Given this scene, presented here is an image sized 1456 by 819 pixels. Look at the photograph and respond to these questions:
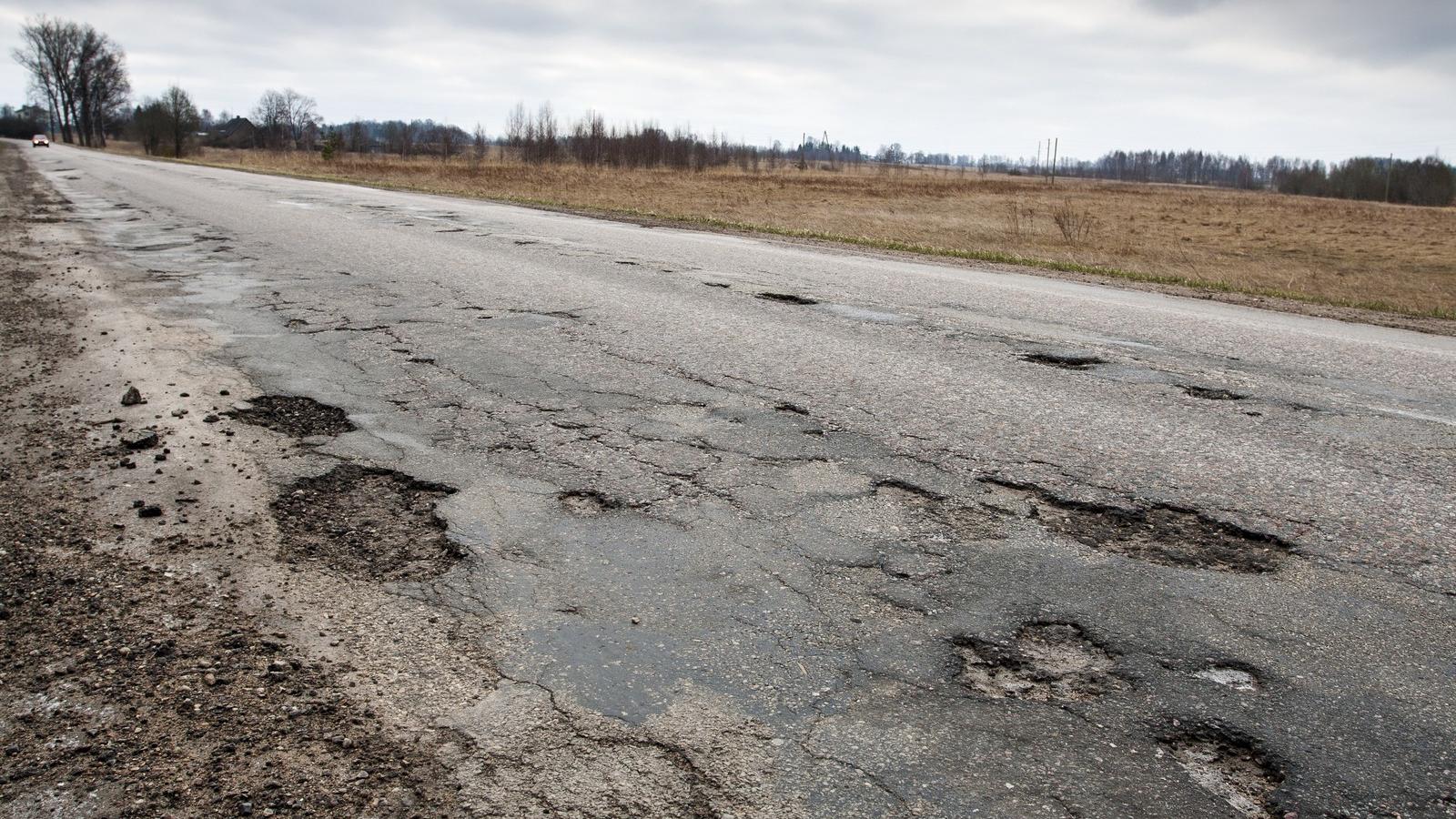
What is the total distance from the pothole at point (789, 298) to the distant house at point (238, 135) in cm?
10577

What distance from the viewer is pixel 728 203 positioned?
32750 mm

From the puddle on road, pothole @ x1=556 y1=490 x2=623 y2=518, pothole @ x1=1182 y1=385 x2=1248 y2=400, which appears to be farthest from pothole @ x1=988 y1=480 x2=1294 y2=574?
the puddle on road

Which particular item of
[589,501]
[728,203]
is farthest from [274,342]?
[728,203]

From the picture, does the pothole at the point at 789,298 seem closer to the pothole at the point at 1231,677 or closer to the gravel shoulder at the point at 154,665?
the gravel shoulder at the point at 154,665

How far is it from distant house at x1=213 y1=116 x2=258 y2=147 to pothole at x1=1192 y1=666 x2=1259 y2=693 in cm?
11156

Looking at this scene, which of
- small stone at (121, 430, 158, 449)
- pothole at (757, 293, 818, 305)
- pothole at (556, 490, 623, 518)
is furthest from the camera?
pothole at (757, 293, 818, 305)

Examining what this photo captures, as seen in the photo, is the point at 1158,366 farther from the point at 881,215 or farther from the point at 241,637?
the point at 881,215

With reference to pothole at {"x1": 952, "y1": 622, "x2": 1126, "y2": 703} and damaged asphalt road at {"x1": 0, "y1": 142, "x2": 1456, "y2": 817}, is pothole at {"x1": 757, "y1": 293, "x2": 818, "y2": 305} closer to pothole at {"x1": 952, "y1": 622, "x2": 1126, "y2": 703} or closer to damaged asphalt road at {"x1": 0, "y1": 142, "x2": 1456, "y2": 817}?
damaged asphalt road at {"x1": 0, "y1": 142, "x2": 1456, "y2": 817}

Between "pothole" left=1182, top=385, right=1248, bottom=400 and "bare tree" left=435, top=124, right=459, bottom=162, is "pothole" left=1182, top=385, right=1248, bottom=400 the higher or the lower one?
the lower one

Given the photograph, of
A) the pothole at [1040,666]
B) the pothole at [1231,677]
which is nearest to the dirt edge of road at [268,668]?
the pothole at [1040,666]

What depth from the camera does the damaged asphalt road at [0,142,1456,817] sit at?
2072mm

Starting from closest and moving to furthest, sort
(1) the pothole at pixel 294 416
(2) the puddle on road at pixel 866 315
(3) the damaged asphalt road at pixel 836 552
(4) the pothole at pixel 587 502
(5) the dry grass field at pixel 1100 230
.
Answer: (3) the damaged asphalt road at pixel 836 552, (4) the pothole at pixel 587 502, (1) the pothole at pixel 294 416, (2) the puddle on road at pixel 866 315, (5) the dry grass field at pixel 1100 230

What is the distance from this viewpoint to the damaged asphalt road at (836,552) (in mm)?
2072

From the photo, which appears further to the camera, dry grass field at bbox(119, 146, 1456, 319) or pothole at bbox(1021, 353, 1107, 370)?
dry grass field at bbox(119, 146, 1456, 319)
